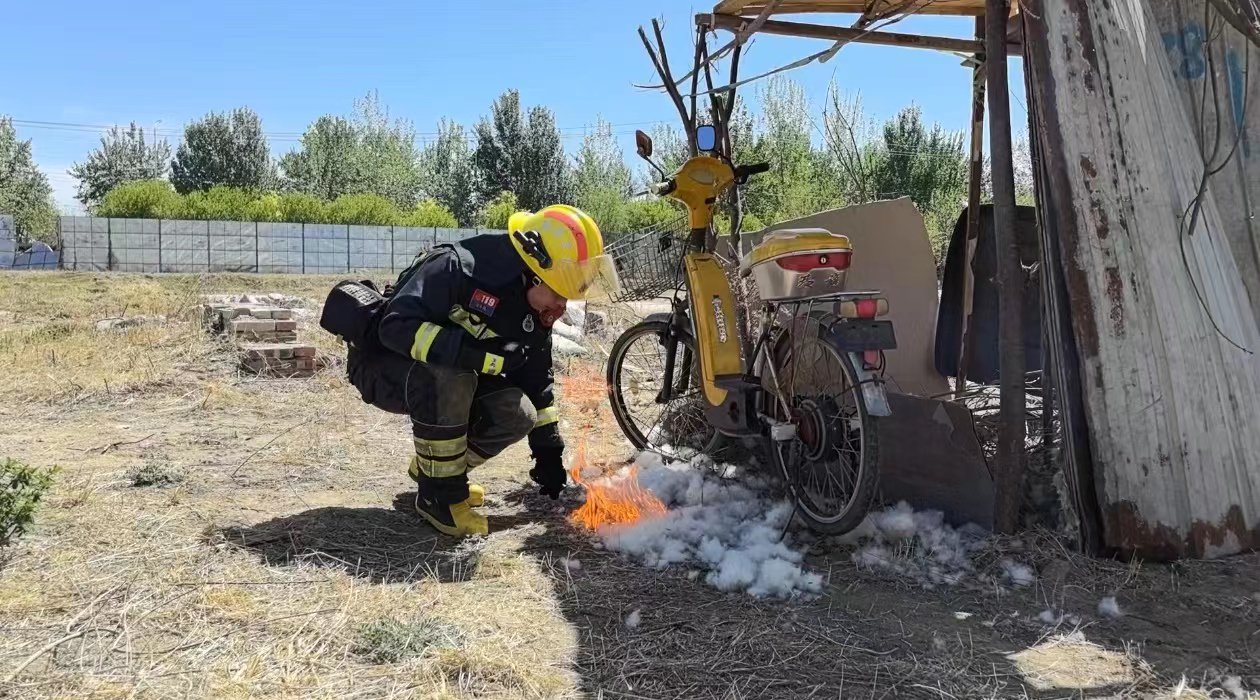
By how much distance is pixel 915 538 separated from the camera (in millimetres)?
3283

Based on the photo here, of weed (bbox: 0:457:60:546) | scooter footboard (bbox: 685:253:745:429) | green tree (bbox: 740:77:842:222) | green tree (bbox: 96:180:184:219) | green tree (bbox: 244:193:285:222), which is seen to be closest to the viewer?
weed (bbox: 0:457:60:546)

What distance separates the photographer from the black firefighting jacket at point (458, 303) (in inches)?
131

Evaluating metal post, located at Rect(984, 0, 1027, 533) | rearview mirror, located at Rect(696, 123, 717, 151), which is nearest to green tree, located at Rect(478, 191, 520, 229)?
rearview mirror, located at Rect(696, 123, 717, 151)

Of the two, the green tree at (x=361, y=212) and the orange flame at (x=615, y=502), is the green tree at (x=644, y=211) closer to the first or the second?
the green tree at (x=361, y=212)

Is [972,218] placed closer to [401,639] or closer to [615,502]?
[615,502]

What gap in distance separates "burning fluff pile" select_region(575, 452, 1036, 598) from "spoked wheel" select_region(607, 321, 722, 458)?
56 cm

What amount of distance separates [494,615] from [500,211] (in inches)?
1378

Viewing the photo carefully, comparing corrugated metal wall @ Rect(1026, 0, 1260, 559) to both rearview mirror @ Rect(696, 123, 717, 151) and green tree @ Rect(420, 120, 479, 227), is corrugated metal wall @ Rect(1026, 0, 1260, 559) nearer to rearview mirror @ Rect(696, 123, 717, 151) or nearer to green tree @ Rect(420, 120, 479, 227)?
rearview mirror @ Rect(696, 123, 717, 151)

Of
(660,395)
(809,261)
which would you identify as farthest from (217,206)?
(809,261)

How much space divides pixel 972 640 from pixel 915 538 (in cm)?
77

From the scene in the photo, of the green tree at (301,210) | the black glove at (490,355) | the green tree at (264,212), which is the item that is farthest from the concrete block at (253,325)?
the green tree at (264,212)

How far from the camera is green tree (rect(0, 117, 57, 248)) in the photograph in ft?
133

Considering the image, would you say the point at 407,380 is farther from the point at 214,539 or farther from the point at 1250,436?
the point at 1250,436

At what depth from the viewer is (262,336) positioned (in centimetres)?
801
